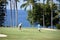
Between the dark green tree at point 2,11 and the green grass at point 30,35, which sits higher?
the dark green tree at point 2,11

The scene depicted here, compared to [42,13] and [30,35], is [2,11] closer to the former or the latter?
[42,13]

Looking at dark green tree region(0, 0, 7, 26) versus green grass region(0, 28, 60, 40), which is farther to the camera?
dark green tree region(0, 0, 7, 26)

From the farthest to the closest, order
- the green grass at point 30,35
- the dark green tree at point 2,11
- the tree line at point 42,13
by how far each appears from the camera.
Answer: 1. the dark green tree at point 2,11
2. the tree line at point 42,13
3. the green grass at point 30,35

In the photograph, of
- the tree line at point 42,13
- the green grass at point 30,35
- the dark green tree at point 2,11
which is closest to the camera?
the green grass at point 30,35

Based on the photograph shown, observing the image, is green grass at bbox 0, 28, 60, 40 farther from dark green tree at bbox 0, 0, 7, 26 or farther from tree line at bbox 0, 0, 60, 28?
dark green tree at bbox 0, 0, 7, 26

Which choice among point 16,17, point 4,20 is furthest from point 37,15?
point 4,20

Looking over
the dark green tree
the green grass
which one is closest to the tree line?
the dark green tree

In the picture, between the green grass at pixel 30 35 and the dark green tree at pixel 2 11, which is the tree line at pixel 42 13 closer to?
the dark green tree at pixel 2 11

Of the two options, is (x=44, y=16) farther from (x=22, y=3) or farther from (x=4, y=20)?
(x=4, y=20)

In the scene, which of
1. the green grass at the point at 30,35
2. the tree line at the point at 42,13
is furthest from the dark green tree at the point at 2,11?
the green grass at the point at 30,35

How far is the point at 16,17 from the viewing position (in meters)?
44.7

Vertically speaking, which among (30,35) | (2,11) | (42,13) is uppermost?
(2,11)

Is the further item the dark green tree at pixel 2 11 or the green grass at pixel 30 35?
Result: the dark green tree at pixel 2 11

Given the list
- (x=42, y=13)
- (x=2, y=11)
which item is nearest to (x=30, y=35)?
(x=42, y=13)
